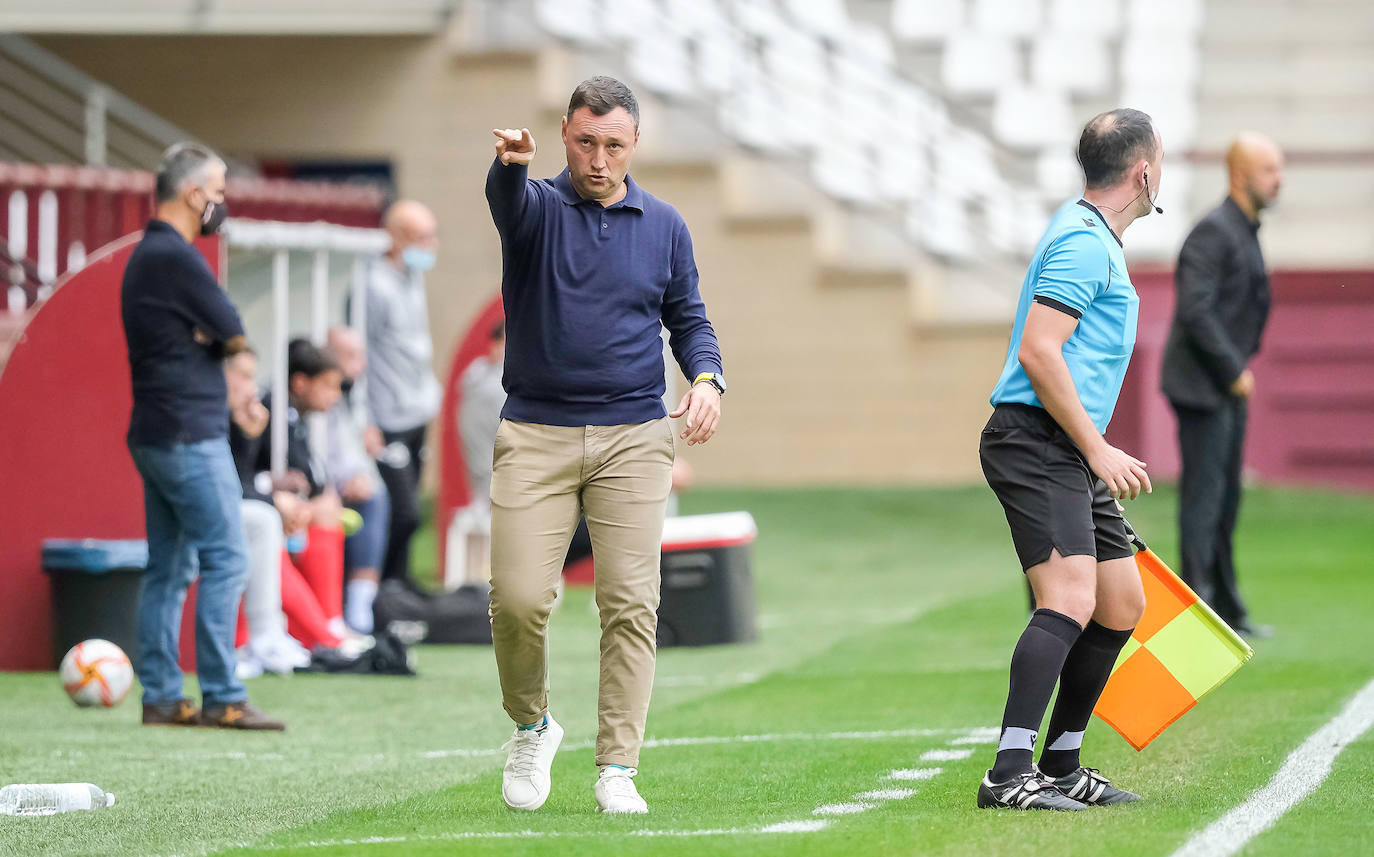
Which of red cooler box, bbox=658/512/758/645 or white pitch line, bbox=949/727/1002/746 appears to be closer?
white pitch line, bbox=949/727/1002/746

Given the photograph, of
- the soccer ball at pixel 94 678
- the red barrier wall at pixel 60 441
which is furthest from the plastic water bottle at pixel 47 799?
the red barrier wall at pixel 60 441

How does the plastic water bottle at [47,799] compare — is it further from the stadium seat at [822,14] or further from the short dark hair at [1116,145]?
the stadium seat at [822,14]

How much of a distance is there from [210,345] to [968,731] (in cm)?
292

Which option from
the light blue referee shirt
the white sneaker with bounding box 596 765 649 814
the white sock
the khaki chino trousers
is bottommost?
the white sock

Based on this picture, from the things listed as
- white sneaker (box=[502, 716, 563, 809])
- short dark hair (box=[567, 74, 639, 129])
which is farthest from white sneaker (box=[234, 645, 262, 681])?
short dark hair (box=[567, 74, 639, 129])

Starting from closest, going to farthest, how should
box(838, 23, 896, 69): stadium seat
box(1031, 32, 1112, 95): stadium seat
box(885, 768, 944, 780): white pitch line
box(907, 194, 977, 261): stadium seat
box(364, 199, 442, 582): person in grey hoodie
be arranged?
box(885, 768, 944, 780): white pitch line, box(364, 199, 442, 582): person in grey hoodie, box(907, 194, 977, 261): stadium seat, box(838, 23, 896, 69): stadium seat, box(1031, 32, 1112, 95): stadium seat

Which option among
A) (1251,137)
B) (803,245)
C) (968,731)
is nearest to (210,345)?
(968,731)

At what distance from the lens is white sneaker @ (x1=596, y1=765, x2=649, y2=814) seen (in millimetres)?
5219

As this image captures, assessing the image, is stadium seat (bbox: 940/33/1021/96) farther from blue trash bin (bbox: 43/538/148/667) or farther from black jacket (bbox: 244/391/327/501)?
blue trash bin (bbox: 43/538/148/667)

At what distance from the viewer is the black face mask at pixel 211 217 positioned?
23.8 ft

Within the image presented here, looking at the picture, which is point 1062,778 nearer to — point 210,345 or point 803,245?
point 210,345

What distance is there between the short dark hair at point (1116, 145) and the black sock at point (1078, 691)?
3.79 ft

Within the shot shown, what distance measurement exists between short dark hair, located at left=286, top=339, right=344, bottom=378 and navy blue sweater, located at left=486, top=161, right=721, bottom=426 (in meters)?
4.55

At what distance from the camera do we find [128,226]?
14.8 m
